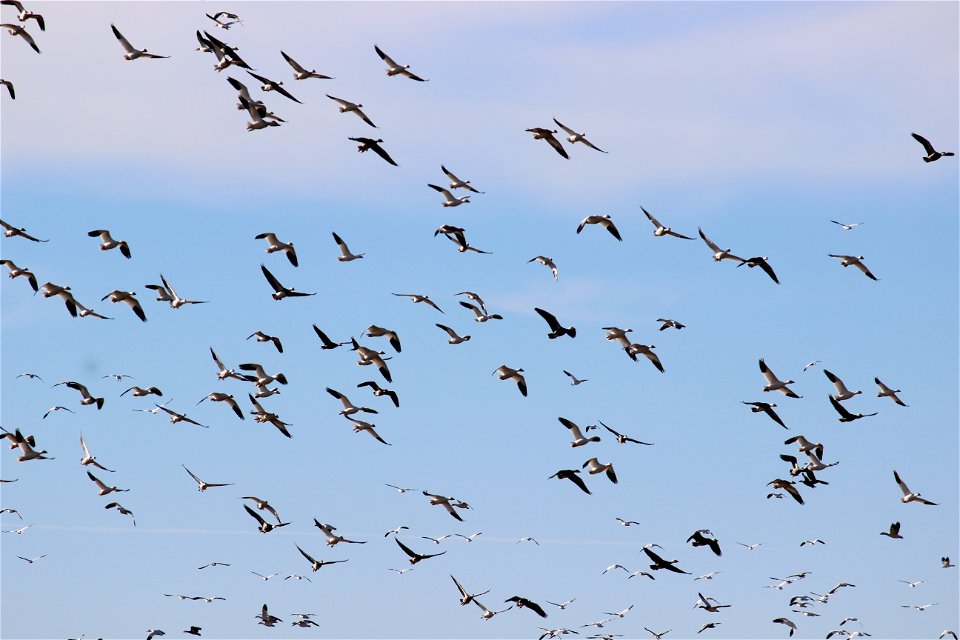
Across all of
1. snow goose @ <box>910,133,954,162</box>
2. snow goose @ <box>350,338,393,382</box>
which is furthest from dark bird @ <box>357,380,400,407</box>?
snow goose @ <box>910,133,954,162</box>

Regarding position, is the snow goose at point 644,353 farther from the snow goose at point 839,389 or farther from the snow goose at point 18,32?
the snow goose at point 18,32

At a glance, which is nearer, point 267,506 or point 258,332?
point 258,332

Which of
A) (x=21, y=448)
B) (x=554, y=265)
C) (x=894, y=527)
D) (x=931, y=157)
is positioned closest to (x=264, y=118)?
(x=554, y=265)

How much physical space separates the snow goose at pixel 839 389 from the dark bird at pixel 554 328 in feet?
36.5

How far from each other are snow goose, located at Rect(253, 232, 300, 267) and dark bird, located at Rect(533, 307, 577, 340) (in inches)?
397

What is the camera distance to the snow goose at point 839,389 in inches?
2584

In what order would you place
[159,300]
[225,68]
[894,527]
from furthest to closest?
[894,527], [159,300], [225,68]

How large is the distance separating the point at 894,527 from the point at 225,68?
34.2 metres

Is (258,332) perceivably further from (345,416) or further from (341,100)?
(341,100)

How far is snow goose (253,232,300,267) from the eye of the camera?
6419 cm

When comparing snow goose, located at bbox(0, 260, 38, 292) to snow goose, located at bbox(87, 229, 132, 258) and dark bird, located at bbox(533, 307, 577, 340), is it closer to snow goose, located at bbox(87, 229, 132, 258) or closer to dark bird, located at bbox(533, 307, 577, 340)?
snow goose, located at bbox(87, 229, 132, 258)

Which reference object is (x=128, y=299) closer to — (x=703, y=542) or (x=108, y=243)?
(x=108, y=243)

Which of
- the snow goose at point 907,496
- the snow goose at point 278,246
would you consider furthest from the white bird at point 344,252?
the snow goose at point 907,496

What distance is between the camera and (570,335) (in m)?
60.8
